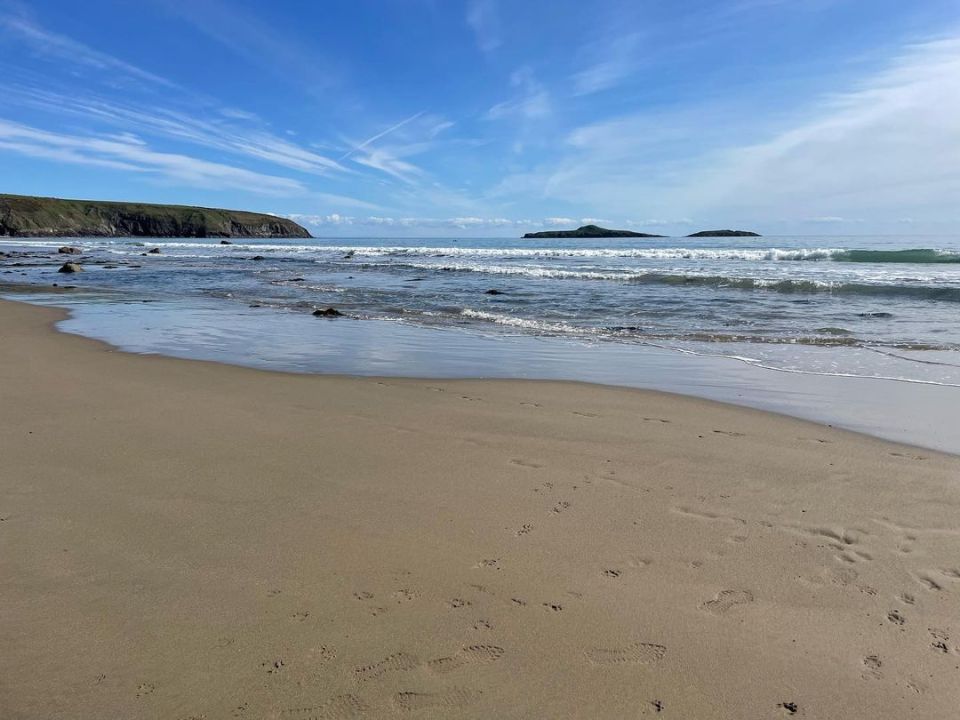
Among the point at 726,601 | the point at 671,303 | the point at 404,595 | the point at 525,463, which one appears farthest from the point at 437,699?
the point at 671,303

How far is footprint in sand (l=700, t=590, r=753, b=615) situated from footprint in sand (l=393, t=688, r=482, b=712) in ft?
3.69

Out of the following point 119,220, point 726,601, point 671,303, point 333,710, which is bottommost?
point 333,710

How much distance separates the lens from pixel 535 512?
354cm

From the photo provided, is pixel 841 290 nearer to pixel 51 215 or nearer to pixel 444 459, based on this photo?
pixel 444 459

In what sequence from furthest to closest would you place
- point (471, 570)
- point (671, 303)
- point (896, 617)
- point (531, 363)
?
point (671, 303), point (531, 363), point (471, 570), point (896, 617)

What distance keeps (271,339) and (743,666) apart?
939cm

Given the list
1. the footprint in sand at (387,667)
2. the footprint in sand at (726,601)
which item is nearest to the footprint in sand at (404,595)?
the footprint in sand at (387,667)

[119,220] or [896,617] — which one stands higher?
[119,220]

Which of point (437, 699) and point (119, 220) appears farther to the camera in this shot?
point (119, 220)

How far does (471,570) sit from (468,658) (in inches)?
Result: 24.5

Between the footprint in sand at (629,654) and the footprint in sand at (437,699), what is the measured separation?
48 cm

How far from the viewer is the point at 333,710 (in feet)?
6.77

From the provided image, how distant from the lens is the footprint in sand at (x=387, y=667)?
7.25 ft

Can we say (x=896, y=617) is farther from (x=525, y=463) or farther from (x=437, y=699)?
(x=525, y=463)
